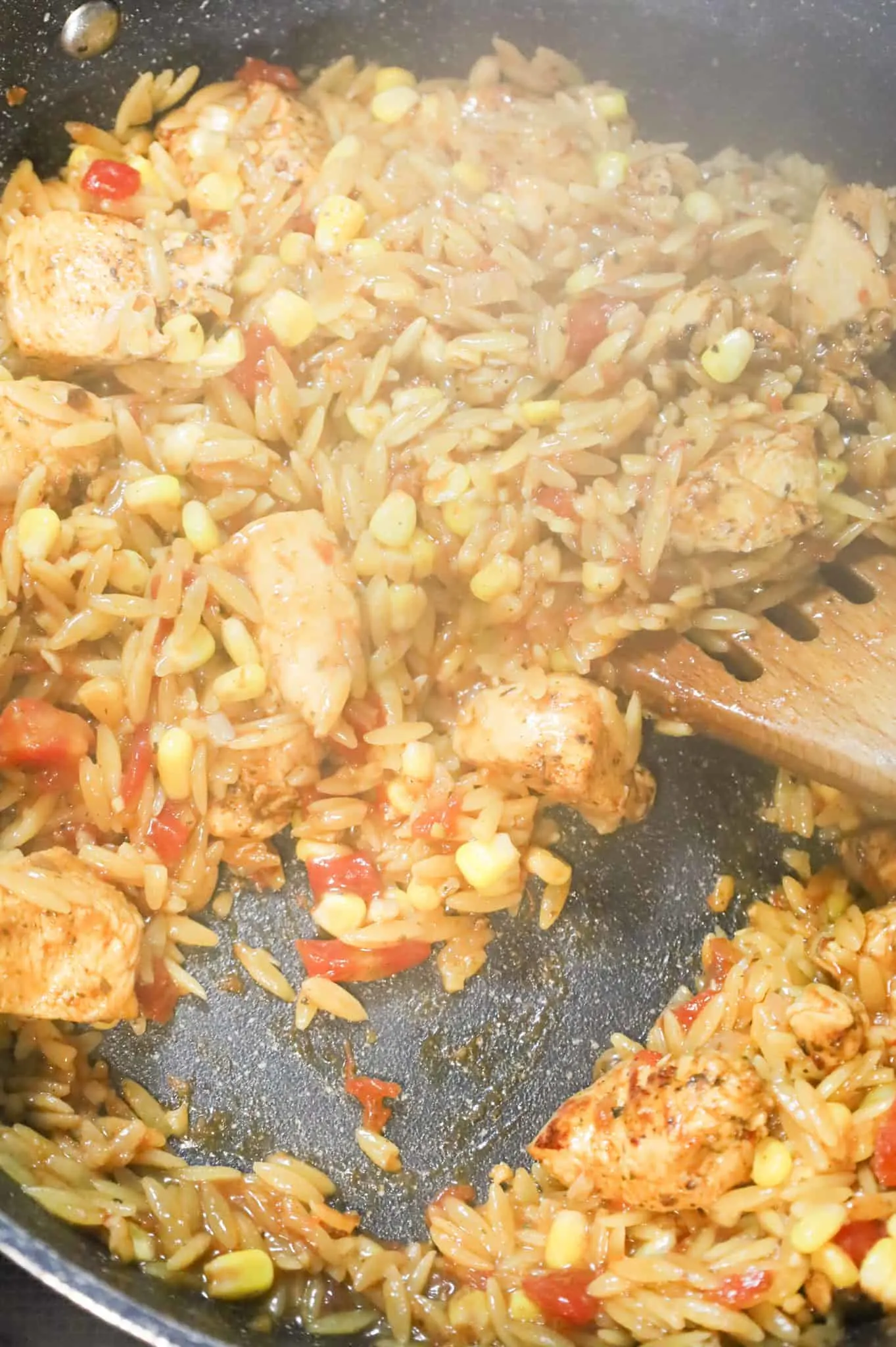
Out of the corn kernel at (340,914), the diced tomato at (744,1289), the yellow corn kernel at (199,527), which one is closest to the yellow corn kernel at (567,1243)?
the diced tomato at (744,1289)

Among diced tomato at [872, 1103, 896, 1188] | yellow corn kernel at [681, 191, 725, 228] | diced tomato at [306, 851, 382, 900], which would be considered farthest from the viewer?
yellow corn kernel at [681, 191, 725, 228]

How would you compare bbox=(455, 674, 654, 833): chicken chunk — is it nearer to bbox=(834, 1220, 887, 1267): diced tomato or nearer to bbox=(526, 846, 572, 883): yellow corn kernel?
bbox=(526, 846, 572, 883): yellow corn kernel

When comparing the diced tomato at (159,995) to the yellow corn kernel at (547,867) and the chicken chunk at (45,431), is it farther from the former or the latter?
the chicken chunk at (45,431)

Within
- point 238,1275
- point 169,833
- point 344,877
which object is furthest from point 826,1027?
point 169,833

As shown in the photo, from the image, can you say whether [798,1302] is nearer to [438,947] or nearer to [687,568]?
[438,947]

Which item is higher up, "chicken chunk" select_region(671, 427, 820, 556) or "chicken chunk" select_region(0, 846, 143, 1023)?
"chicken chunk" select_region(671, 427, 820, 556)

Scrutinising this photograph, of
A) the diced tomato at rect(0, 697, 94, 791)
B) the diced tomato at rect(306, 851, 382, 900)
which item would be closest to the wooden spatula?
the diced tomato at rect(306, 851, 382, 900)

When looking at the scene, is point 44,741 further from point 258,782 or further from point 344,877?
point 344,877
